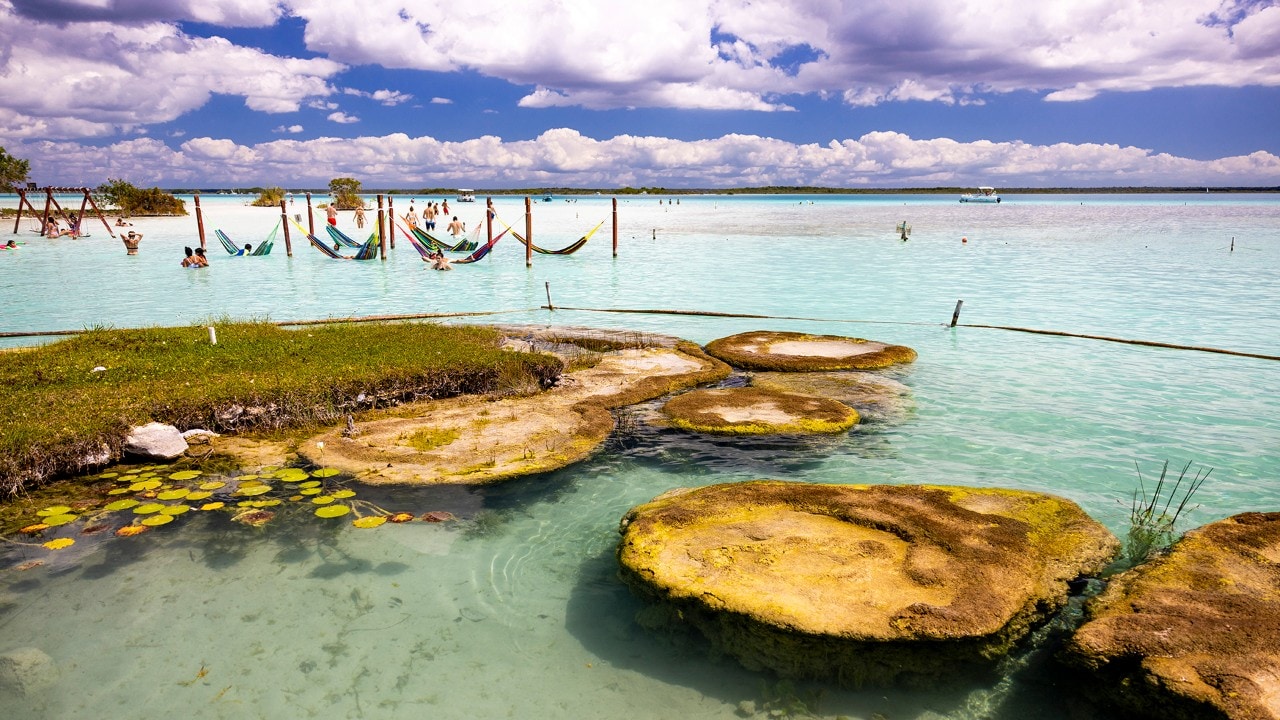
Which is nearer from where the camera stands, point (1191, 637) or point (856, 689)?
point (1191, 637)

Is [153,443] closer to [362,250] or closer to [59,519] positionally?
[59,519]

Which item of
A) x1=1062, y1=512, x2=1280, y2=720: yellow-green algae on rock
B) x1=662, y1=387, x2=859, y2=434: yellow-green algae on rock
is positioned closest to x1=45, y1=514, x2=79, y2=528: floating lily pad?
x1=662, y1=387, x2=859, y2=434: yellow-green algae on rock

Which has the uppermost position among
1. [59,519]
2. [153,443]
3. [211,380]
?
[211,380]

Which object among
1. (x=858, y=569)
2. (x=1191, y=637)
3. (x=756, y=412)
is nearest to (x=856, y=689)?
(x=858, y=569)

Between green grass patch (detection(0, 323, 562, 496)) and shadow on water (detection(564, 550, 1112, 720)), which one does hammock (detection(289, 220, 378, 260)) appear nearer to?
green grass patch (detection(0, 323, 562, 496))

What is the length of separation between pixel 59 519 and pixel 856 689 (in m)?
5.82

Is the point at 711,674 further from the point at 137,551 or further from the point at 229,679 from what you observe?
the point at 137,551

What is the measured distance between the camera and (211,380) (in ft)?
25.9

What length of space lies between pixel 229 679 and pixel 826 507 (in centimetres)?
400

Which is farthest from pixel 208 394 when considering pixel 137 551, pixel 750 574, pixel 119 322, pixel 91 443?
pixel 119 322

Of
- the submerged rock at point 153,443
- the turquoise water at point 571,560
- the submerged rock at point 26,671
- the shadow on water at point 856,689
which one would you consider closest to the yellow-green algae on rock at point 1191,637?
the shadow on water at point 856,689

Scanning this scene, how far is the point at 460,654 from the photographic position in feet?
13.8

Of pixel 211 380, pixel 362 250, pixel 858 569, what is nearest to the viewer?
pixel 858 569

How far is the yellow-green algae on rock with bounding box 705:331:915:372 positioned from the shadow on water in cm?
637
